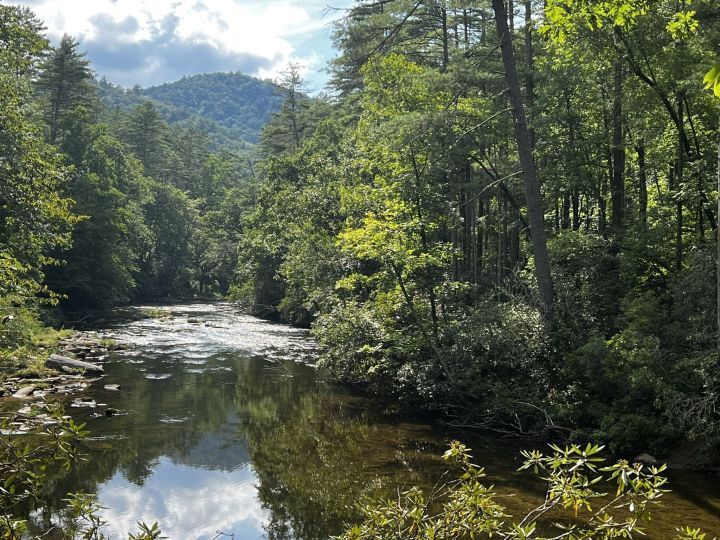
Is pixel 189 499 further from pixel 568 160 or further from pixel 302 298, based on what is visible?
pixel 302 298

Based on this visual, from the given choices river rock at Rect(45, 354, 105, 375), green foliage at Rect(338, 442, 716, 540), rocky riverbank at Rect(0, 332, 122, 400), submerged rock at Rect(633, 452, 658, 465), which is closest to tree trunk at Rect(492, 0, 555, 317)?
submerged rock at Rect(633, 452, 658, 465)

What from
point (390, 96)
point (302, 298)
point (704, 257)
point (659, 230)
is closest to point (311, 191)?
point (302, 298)

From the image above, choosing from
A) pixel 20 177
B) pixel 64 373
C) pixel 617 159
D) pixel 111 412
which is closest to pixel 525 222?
pixel 617 159

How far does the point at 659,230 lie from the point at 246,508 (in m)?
11.0

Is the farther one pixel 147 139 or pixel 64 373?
pixel 147 139

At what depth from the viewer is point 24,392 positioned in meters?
16.8

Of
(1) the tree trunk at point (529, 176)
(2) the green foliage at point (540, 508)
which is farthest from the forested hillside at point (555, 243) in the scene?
(2) the green foliage at point (540, 508)

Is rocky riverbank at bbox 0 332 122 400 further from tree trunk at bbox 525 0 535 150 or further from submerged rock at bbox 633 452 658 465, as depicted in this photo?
tree trunk at bbox 525 0 535 150

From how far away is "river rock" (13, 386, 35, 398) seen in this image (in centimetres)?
1652

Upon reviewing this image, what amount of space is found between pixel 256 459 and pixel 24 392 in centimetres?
810

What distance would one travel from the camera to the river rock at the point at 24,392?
16516 mm

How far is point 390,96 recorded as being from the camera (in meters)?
21.5

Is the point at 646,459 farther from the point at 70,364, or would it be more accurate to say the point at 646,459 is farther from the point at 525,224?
the point at 70,364

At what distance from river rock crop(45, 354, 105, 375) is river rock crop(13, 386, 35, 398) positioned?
335 centimetres
